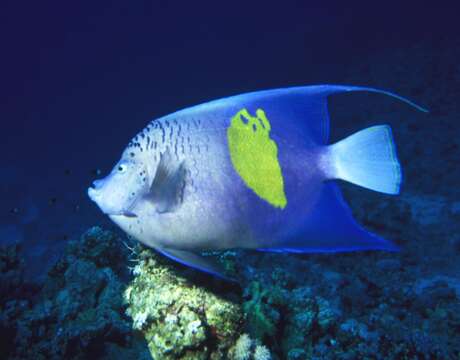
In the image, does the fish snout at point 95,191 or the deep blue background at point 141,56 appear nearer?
the fish snout at point 95,191

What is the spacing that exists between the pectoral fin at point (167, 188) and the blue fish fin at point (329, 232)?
0.34 metres

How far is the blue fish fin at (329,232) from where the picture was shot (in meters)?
1.05

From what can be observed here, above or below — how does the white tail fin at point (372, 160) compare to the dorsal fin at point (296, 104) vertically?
below

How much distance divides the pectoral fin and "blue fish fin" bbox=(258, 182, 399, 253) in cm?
34

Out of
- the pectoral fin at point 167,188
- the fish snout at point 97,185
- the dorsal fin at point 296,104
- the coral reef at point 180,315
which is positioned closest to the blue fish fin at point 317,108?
the dorsal fin at point 296,104

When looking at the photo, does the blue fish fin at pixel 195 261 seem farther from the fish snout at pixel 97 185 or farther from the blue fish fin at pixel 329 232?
the fish snout at pixel 97 185

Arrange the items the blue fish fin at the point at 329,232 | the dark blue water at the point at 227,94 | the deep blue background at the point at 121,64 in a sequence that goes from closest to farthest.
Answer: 1. the blue fish fin at the point at 329,232
2. the dark blue water at the point at 227,94
3. the deep blue background at the point at 121,64

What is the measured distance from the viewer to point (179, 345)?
6.11 feet

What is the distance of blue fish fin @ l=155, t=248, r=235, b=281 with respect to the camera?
1.13 meters

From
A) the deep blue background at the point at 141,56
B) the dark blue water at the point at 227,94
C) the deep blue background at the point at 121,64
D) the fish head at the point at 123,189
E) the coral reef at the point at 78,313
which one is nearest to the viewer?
the fish head at the point at 123,189

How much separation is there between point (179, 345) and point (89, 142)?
2643cm

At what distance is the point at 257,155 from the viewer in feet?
3.71

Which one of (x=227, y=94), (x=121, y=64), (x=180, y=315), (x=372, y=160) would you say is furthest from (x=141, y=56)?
(x=372, y=160)

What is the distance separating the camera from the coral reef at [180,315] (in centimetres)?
186
